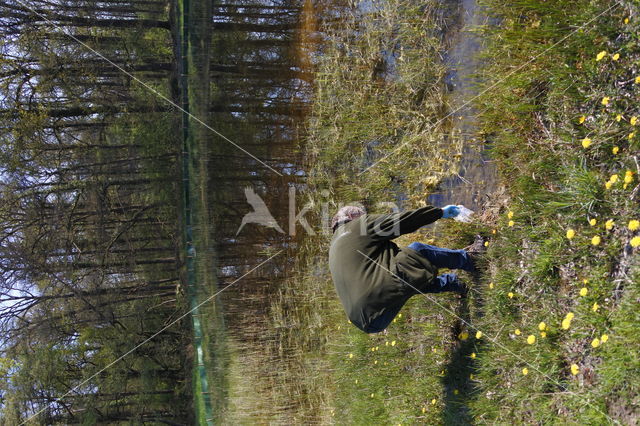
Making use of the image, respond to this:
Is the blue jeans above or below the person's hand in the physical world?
below

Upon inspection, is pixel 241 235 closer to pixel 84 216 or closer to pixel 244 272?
pixel 244 272

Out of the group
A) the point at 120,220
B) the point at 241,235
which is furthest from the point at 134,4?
the point at 241,235

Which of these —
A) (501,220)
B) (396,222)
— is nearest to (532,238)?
(501,220)

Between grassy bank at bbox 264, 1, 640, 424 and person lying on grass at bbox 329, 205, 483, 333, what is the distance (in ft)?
1.92

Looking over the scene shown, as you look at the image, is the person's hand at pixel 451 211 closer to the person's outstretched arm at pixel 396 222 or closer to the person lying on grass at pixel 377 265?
the person lying on grass at pixel 377 265

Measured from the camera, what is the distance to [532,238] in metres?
3.31

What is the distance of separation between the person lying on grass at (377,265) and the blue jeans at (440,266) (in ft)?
0.04

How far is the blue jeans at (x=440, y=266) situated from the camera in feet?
11.6

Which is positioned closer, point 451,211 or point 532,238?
point 532,238

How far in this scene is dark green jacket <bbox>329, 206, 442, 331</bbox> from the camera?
132 inches

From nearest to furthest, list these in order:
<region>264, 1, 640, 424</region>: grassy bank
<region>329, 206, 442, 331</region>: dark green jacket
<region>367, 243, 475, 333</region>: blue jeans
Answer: <region>264, 1, 640, 424</region>: grassy bank, <region>329, 206, 442, 331</region>: dark green jacket, <region>367, 243, 475, 333</region>: blue jeans

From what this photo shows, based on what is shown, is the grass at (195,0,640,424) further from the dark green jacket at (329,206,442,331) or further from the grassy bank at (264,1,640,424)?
the dark green jacket at (329,206,442,331)

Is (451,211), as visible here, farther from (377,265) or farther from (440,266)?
(377,265)

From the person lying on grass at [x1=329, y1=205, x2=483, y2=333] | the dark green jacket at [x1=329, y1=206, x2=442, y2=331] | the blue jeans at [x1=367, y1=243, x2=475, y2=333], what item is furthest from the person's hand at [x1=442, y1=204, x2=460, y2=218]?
the blue jeans at [x1=367, y1=243, x2=475, y2=333]
